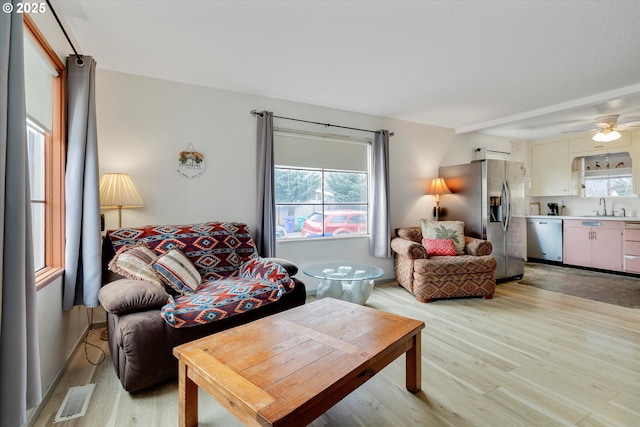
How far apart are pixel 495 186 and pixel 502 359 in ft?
9.07

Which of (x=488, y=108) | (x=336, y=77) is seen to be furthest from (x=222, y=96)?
(x=488, y=108)

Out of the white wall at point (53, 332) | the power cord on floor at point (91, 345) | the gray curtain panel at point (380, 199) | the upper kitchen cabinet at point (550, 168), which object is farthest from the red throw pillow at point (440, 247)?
the white wall at point (53, 332)

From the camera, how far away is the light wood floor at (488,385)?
158 cm

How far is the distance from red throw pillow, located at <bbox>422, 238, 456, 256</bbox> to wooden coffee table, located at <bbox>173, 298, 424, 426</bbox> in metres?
2.27

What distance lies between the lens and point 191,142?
3162 mm

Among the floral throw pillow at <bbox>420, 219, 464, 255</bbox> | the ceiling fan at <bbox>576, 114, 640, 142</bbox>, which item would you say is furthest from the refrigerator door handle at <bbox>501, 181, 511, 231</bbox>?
the ceiling fan at <bbox>576, 114, 640, 142</bbox>

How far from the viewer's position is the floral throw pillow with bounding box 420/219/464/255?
4039 millimetres

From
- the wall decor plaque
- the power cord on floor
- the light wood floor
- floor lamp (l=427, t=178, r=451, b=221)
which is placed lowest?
the light wood floor

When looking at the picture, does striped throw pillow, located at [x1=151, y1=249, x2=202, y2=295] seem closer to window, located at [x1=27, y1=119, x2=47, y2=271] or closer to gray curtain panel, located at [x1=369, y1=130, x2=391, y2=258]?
window, located at [x1=27, y1=119, x2=47, y2=271]

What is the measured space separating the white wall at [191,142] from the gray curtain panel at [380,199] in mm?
232

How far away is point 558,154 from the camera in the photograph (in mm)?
5691

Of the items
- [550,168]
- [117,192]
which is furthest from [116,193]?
[550,168]

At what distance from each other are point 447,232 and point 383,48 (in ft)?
8.36

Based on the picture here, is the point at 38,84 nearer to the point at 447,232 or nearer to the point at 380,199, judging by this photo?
the point at 380,199
